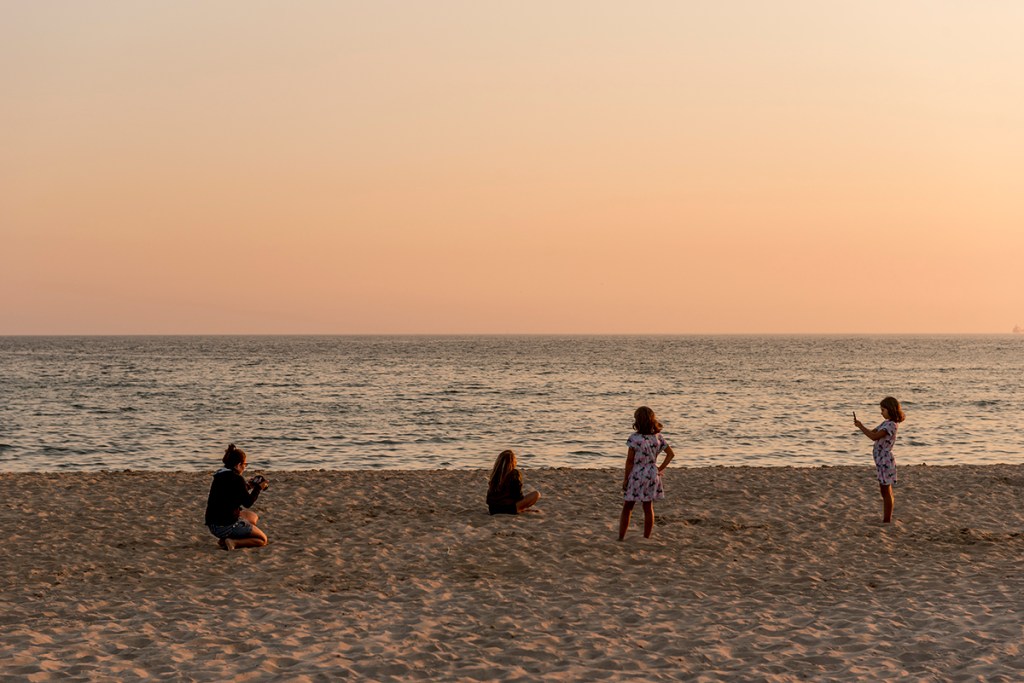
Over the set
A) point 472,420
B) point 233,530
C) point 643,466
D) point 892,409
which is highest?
point 892,409

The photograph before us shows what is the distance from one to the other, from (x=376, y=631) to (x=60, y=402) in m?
51.0

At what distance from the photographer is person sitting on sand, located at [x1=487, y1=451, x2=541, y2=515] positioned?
48.5 feet

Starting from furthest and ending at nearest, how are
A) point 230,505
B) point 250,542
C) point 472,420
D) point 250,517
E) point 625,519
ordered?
point 472,420 → point 250,517 → point 625,519 → point 250,542 → point 230,505

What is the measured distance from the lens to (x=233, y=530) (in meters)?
12.5

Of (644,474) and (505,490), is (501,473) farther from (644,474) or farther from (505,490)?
(644,474)

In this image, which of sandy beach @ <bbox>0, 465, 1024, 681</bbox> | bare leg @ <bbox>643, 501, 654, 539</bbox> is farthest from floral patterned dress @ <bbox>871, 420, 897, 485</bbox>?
bare leg @ <bbox>643, 501, 654, 539</bbox>

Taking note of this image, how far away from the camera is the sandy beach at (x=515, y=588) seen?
8.27 metres

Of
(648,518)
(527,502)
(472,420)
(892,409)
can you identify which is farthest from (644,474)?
(472,420)

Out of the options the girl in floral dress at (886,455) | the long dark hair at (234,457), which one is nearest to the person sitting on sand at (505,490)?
the long dark hair at (234,457)

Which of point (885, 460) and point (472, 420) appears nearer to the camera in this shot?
point (885, 460)

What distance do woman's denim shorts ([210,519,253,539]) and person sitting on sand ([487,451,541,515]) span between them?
3.88 m

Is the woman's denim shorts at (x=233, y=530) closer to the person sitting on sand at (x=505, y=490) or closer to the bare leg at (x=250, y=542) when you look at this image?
the bare leg at (x=250, y=542)

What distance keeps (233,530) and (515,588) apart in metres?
4.06

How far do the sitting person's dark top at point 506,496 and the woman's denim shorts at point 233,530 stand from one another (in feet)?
12.7
